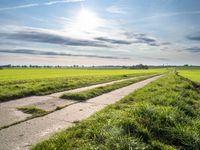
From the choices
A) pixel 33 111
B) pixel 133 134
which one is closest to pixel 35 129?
pixel 33 111

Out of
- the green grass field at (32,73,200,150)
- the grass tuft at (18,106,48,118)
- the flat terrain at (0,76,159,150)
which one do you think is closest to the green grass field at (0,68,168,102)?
the grass tuft at (18,106,48,118)

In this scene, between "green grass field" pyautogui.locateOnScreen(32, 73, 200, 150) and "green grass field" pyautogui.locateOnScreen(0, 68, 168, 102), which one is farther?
"green grass field" pyautogui.locateOnScreen(0, 68, 168, 102)

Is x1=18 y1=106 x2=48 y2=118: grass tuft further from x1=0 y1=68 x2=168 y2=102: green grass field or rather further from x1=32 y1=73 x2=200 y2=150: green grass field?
x1=0 y1=68 x2=168 y2=102: green grass field

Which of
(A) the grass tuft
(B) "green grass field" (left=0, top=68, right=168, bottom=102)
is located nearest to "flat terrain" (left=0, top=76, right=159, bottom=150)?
(A) the grass tuft

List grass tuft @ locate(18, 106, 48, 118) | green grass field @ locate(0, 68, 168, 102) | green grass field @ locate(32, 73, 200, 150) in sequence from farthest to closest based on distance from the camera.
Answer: green grass field @ locate(0, 68, 168, 102)
grass tuft @ locate(18, 106, 48, 118)
green grass field @ locate(32, 73, 200, 150)

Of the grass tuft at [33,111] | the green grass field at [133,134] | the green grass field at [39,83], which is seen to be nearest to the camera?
the green grass field at [133,134]

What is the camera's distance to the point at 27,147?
3.48 meters

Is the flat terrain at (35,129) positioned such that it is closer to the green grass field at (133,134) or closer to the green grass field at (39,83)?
the green grass field at (133,134)

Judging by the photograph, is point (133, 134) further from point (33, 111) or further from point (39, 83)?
point (39, 83)

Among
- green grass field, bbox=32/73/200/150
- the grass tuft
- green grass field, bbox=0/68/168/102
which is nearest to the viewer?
green grass field, bbox=32/73/200/150

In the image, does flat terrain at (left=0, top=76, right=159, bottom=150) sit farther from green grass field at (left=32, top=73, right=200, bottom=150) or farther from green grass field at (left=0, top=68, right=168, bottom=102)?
green grass field at (left=0, top=68, right=168, bottom=102)

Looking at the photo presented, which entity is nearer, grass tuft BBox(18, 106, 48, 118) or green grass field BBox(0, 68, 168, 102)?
grass tuft BBox(18, 106, 48, 118)

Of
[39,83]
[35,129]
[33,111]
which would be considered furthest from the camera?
[39,83]

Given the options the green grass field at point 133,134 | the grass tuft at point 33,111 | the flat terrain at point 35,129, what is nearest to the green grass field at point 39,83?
the grass tuft at point 33,111
